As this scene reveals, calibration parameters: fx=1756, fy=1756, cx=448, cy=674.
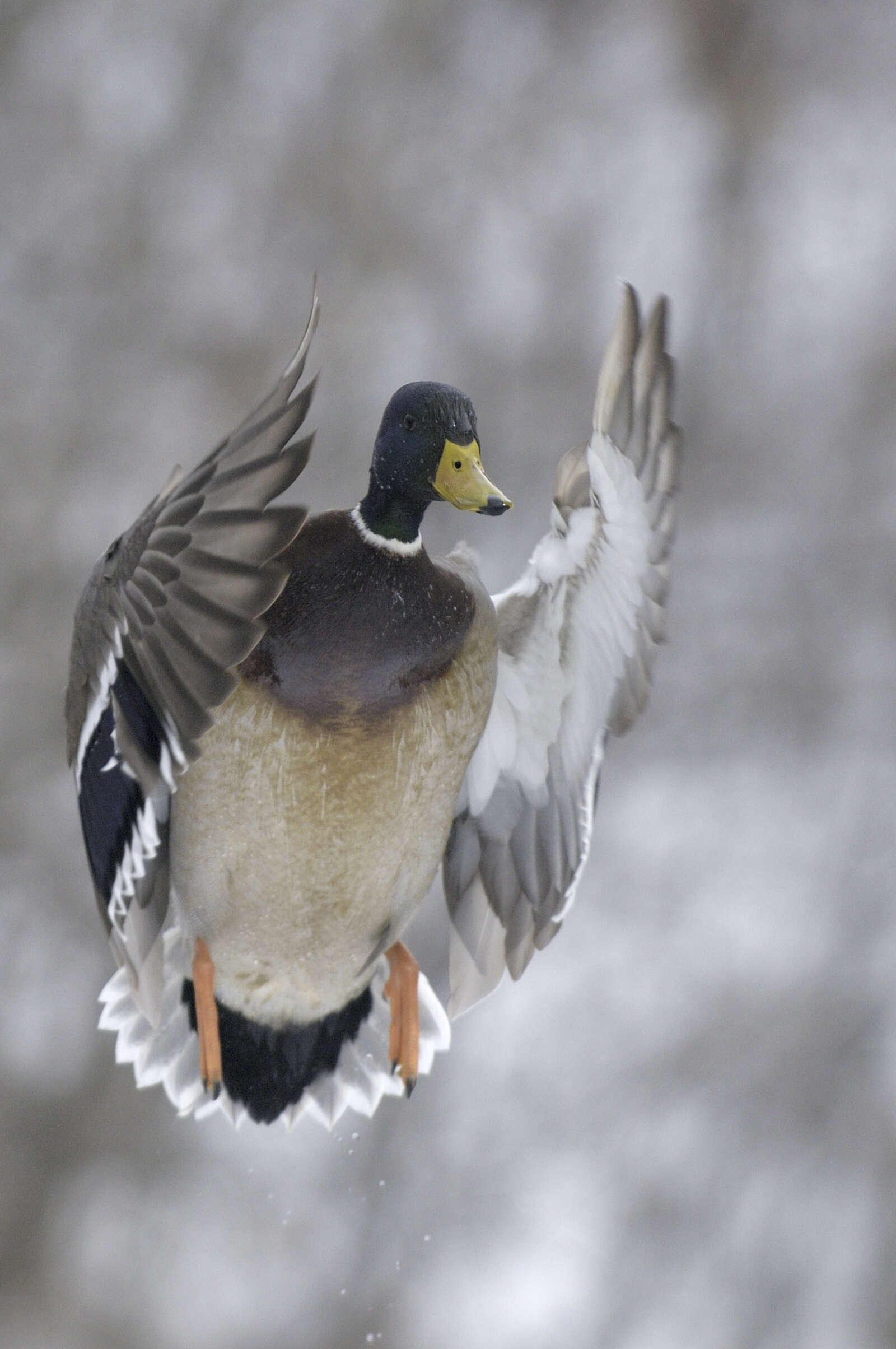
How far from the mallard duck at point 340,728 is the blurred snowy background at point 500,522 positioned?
5.02 ft

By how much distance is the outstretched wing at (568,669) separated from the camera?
192 centimetres

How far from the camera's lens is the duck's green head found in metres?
1.73

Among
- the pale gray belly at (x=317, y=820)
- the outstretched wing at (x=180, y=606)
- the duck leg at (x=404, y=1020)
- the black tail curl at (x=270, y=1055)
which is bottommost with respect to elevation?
the black tail curl at (x=270, y=1055)

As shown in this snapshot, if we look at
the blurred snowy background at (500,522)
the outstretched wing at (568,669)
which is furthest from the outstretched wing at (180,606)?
the blurred snowy background at (500,522)

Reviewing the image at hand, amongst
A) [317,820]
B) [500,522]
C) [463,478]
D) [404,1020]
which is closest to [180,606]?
[463,478]

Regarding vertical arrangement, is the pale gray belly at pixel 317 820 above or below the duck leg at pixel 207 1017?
above

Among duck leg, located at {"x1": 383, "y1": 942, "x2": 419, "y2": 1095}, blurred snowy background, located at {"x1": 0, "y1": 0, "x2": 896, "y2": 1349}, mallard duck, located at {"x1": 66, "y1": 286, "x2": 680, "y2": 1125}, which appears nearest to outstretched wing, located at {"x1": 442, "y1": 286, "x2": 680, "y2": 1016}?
mallard duck, located at {"x1": 66, "y1": 286, "x2": 680, "y2": 1125}

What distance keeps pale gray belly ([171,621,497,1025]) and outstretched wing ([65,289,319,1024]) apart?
77 millimetres

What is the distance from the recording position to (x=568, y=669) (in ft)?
7.09

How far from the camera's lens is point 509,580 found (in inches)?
146

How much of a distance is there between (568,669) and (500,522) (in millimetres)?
1640

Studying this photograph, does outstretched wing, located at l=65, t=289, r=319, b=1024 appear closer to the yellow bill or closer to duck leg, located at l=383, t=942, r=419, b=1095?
the yellow bill

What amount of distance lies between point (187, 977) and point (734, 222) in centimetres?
247

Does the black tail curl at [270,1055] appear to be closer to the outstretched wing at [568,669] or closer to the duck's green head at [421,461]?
the outstretched wing at [568,669]
